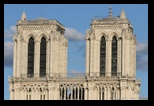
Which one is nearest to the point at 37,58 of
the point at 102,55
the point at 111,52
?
the point at 102,55

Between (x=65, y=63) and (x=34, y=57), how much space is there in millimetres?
4477

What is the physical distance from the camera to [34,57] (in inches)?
3743

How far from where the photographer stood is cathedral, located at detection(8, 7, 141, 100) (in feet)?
304

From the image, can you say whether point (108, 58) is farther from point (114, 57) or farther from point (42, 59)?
point (42, 59)

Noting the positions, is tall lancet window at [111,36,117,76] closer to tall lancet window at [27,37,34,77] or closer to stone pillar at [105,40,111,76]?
stone pillar at [105,40,111,76]

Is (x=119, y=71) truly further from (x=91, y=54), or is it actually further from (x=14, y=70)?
(x=14, y=70)

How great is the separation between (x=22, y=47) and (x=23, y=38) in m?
1.16

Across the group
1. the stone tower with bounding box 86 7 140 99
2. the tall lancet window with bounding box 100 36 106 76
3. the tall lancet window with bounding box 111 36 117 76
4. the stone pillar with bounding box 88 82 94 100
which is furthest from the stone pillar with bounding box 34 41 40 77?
the tall lancet window with bounding box 111 36 117 76

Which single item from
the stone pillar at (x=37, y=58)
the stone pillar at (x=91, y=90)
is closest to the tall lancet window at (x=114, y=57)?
the stone pillar at (x=91, y=90)

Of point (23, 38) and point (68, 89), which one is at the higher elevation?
point (23, 38)

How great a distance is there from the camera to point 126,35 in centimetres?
9262

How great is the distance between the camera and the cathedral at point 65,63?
9269cm
